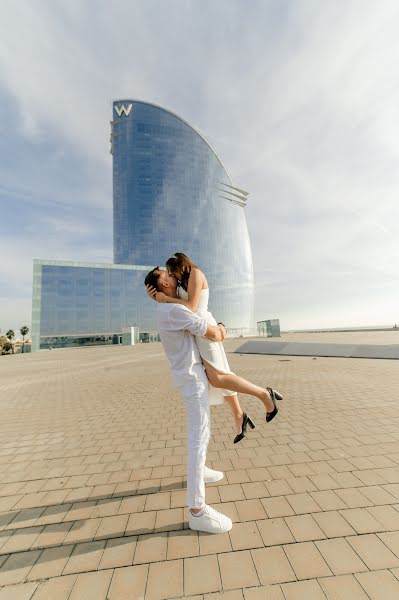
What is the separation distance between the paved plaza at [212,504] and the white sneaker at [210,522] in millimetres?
55

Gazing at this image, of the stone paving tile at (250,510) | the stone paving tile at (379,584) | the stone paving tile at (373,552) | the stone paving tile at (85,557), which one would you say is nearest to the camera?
the stone paving tile at (379,584)

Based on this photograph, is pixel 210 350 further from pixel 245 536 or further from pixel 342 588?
pixel 342 588

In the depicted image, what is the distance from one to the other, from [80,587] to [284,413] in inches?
165

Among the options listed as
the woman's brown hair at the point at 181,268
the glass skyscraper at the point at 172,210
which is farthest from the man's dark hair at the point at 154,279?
the glass skyscraper at the point at 172,210

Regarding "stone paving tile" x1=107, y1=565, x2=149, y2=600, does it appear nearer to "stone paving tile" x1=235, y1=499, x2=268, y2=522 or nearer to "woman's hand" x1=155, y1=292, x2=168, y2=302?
"stone paving tile" x1=235, y1=499, x2=268, y2=522

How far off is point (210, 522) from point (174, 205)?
84.0m

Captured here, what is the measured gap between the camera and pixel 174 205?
8050 cm

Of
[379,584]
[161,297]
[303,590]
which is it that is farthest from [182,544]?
[161,297]

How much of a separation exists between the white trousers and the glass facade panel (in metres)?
74.8

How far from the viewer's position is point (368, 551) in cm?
186

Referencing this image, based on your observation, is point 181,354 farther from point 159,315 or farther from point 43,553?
point 43,553

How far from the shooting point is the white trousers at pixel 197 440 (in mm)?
2135

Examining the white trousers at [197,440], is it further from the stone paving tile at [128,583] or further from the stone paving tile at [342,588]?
the stone paving tile at [342,588]

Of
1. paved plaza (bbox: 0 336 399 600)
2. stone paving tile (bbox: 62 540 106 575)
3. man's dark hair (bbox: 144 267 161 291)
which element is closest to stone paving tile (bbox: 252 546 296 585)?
paved plaza (bbox: 0 336 399 600)
